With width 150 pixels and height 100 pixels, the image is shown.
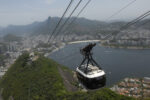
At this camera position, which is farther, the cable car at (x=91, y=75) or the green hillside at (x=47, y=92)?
the green hillside at (x=47, y=92)

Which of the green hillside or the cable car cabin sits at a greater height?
the cable car cabin

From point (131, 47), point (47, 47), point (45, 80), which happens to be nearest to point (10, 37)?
point (47, 47)

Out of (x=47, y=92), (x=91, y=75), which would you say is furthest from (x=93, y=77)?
(x=47, y=92)

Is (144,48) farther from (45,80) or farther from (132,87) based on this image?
(45,80)

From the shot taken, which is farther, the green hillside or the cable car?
the green hillside

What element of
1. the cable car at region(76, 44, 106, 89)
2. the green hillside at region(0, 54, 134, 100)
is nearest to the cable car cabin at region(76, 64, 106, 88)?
the cable car at region(76, 44, 106, 89)

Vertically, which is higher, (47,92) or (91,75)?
(91,75)

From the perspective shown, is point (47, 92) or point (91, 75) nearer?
point (91, 75)

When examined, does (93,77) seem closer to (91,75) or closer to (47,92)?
(91,75)

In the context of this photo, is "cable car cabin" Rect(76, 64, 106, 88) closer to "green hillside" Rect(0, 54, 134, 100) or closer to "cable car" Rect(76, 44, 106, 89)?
"cable car" Rect(76, 44, 106, 89)

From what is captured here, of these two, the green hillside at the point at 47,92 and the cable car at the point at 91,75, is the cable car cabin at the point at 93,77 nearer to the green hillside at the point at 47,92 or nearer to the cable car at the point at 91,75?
the cable car at the point at 91,75

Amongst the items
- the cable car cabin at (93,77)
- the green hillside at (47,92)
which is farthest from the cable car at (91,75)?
the green hillside at (47,92)
